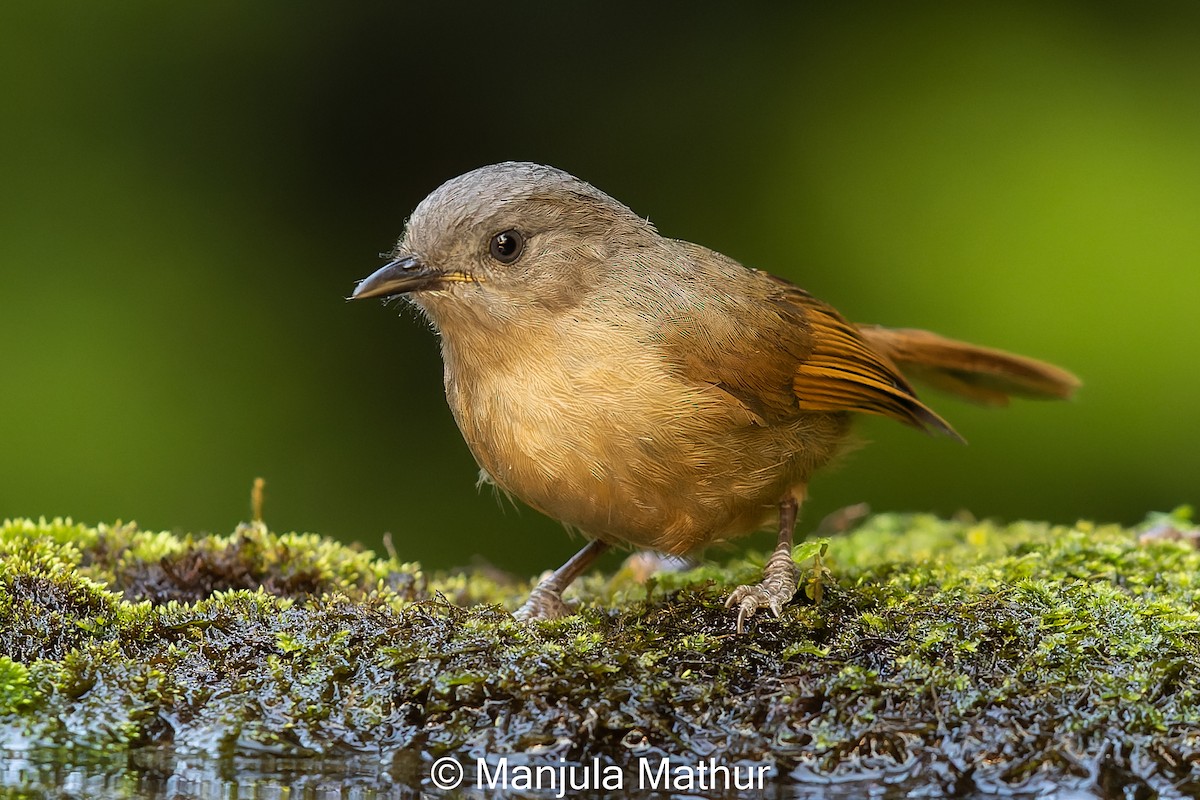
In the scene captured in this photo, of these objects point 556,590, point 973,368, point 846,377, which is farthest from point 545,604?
point 973,368

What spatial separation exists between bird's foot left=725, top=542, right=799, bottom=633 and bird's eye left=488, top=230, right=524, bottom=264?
123 cm

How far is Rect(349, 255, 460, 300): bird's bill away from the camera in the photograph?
360 centimetres

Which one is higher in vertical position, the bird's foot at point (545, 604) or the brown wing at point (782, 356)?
the brown wing at point (782, 356)

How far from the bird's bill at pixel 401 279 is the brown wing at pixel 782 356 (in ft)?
2.38

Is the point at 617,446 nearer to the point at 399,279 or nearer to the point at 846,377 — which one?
the point at 399,279

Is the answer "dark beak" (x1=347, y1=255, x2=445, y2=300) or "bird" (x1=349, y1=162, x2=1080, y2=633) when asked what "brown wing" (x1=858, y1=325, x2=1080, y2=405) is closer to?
"bird" (x1=349, y1=162, x2=1080, y2=633)

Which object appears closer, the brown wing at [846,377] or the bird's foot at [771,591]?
the bird's foot at [771,591]

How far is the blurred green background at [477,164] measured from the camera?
6484 mm

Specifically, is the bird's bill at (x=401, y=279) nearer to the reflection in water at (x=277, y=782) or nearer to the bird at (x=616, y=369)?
the bird at (x=616, y=369)

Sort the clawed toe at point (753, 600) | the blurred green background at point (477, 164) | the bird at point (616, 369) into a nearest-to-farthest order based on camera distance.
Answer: the clawed toe at point (753, 600)
the bird at point (616, 369)
the blurred green background at point (477, 164)

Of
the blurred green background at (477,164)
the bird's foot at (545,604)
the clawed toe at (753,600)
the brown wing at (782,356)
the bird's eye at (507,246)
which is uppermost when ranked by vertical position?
the blurred green background at (477,164)

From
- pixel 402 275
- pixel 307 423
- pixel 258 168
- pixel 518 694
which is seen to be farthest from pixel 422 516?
pixel 518 694

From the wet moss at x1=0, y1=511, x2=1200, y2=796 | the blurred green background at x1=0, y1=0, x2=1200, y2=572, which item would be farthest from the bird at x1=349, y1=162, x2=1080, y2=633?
the blurred green background at x1=0, y1=0, x2=1200, y2=572

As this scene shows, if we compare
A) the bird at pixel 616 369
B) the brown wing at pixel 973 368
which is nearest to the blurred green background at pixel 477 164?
the brown wing at pixel 973 368
